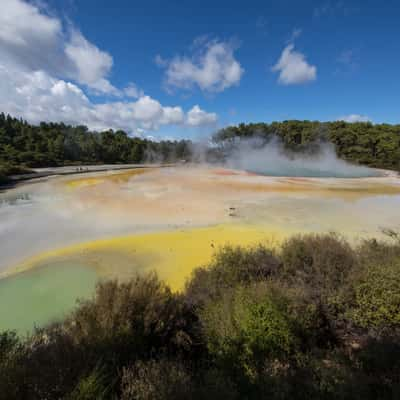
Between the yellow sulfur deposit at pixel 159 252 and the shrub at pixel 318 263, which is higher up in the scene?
the shrub at pixel 318 263

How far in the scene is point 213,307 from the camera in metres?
3.70

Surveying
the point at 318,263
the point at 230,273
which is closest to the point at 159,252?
the point at 230,273

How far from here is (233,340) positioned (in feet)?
10.3

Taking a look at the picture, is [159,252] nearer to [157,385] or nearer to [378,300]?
[157,385]

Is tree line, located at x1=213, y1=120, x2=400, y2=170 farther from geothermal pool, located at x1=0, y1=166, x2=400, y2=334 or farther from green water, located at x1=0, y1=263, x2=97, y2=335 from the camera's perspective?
green water, located at x1=0, y1=263, x2=97, y2=335

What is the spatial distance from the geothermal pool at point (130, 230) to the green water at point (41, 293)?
0.08ft

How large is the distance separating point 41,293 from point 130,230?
14.9ft

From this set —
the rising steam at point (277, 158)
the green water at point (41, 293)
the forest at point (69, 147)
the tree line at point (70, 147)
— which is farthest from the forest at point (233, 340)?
the tree line at point (70, 147)

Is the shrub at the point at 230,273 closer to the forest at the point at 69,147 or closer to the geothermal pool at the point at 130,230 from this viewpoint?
the geothermal pool at the point at 130,230

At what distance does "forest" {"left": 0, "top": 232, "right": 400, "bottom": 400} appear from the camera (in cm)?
225

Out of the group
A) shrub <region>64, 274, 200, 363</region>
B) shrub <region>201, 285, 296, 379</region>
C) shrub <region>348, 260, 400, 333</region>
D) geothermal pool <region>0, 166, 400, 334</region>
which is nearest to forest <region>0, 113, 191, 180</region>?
geothermal pool <region>0, 166, 400, 334</region>

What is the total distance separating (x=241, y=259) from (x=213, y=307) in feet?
5.06

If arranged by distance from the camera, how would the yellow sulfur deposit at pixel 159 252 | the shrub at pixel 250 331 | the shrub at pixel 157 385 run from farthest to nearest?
the yellow sulfur deposit at pixel 159 252
the shrub at pixel 250 331
the shrub at pixel 157 385

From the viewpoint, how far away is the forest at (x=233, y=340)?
7.39 ft
